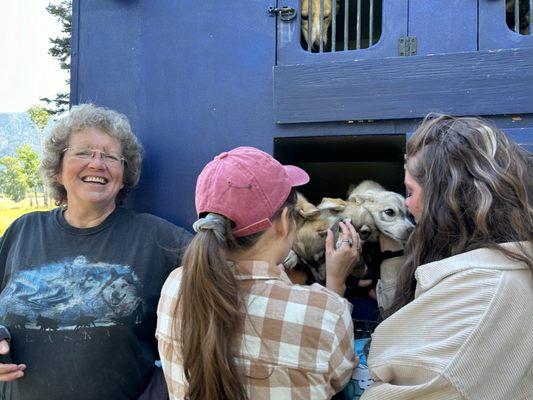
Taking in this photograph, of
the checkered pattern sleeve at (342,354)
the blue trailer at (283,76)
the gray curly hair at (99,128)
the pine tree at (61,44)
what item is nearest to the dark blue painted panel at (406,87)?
the blue trailer at (283,76)

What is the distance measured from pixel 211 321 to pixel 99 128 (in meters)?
1.20

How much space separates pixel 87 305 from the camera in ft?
5.37

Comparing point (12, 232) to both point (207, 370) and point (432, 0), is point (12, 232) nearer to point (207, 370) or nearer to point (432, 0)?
point (207, 370)

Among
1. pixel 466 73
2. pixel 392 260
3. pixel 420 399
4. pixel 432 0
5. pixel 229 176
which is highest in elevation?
pixel 432 0

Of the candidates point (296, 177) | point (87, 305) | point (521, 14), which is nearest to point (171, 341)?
point (296, 177)

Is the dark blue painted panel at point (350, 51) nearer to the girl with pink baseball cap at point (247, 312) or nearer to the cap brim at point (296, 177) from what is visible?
the cap brim at point (296, 177)

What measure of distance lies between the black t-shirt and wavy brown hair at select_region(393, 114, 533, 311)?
0.88 meters

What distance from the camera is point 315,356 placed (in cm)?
98

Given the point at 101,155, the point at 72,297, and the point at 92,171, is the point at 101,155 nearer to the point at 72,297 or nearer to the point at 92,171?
the point at 92,171

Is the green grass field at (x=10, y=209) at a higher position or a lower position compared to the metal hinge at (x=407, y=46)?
lower

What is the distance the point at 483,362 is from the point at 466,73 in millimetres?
928

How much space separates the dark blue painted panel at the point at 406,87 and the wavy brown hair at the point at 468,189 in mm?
333

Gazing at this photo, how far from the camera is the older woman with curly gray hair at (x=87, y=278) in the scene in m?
1.60

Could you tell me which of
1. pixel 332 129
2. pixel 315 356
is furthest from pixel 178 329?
pixel 332 129
